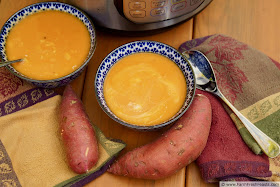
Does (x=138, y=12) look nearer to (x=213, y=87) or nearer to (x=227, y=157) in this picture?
(x=213, y=87)

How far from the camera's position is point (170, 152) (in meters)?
0.73

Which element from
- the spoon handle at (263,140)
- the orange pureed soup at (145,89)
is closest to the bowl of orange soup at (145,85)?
the orange pureed soup at (145,89)

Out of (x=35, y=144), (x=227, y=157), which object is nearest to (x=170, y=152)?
(x=227, y=157)

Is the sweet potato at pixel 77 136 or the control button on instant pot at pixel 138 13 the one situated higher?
the control button on instant pot at pixel 138 13

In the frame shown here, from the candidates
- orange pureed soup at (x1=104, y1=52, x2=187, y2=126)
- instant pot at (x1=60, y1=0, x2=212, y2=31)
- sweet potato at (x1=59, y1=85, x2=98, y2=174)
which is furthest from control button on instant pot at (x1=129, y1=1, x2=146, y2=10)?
sweet potato at (x1=59, y1=85, x2=98, y2=174)

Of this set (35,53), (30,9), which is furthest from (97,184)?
(30,9)

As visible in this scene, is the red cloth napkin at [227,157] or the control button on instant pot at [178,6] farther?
the control button on instant pot at [178,6]

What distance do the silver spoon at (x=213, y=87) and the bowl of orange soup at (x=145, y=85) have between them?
2.8 inches

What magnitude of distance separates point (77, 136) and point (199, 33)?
0.44 meters

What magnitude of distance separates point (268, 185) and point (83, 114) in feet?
1.33

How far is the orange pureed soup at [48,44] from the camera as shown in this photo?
2.72 feet

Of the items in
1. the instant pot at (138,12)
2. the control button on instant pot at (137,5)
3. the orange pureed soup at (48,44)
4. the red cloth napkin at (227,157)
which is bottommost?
the red cloth napkin at (227,157)

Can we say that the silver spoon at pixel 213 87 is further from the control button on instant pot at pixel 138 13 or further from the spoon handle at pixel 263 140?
the control button on instant pot at pixel 138 13

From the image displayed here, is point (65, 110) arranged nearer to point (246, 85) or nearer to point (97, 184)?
point (97, 184)
